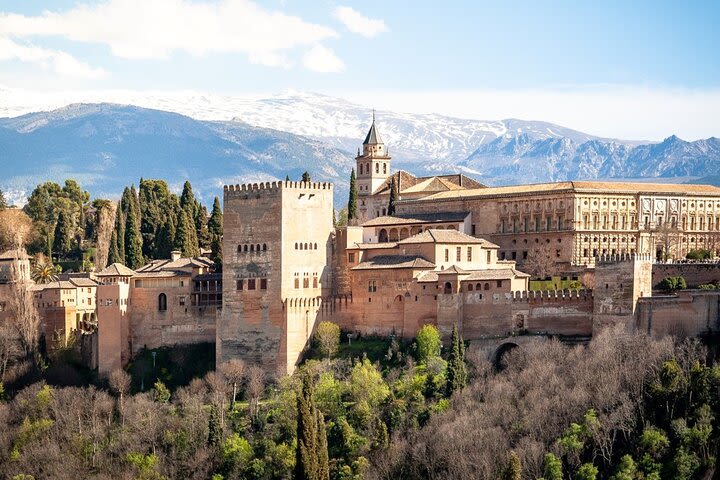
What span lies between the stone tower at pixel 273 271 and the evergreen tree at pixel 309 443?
9.91 meters

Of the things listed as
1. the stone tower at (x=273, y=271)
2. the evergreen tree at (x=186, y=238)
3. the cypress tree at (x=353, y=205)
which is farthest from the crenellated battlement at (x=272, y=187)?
the cypress tree at (x=353, y=205)

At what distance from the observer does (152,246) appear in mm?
86812

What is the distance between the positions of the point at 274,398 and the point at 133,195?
28.4 m

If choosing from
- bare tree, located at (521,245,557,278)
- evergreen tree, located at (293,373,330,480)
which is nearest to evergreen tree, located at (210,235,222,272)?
bare tree, located at (521,245,557,278)

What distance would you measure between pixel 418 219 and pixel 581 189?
30.5 feet

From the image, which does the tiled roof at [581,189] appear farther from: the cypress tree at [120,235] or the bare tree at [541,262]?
the cypress tree at [120,235]

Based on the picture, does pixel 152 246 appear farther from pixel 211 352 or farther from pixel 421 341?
pixel 421 341

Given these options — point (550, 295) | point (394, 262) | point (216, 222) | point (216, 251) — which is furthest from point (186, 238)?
point (550, 295)

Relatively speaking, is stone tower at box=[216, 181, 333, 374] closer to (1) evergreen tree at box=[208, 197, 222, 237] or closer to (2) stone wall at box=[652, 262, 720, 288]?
(1) evergreen tree at box=[208, 197, 222, 237]

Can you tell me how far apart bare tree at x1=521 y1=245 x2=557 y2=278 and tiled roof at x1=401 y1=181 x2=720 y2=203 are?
11.9ft

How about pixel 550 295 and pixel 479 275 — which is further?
pixel 479 275

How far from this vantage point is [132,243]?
8369 cm

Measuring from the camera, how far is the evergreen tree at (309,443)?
5503 centimetres

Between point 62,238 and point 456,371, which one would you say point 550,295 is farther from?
point 62,238
